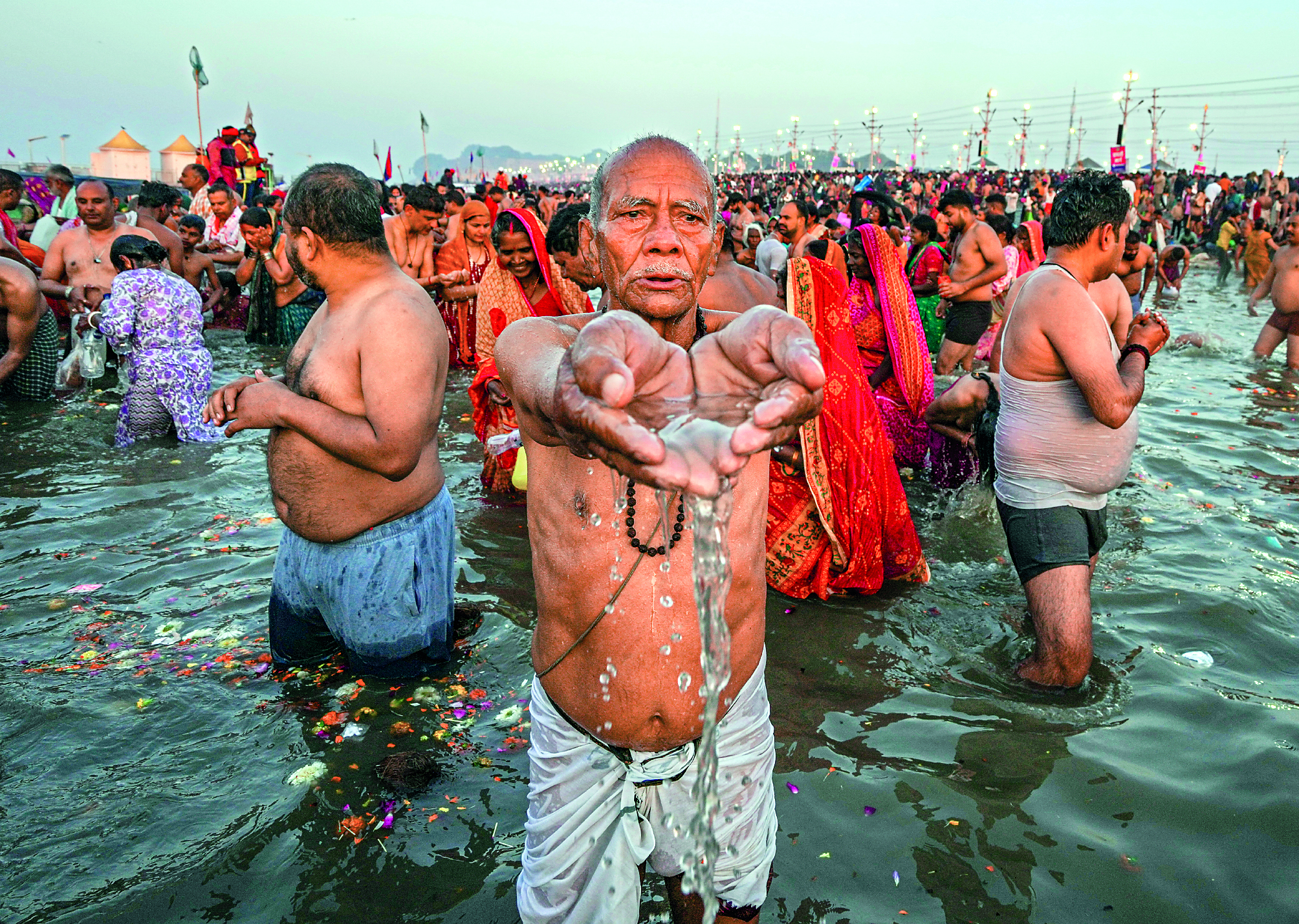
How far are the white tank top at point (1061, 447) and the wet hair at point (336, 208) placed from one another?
2.51 m

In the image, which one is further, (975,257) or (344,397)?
(975,257)

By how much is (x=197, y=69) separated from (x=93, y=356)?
57.9 ft

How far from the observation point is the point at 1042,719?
131 inches

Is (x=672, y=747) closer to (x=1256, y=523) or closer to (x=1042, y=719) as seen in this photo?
(x=1042, y=719)

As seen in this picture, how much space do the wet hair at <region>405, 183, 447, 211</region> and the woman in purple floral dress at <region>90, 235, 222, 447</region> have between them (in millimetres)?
2926

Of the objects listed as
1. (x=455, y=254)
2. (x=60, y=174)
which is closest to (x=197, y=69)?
(x=60, y=174)

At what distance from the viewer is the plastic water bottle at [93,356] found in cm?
782

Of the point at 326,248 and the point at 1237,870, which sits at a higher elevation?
the point at 326,248

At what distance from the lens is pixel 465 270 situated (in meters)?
9.36

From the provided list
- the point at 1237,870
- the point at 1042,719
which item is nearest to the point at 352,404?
the point at 1042,719

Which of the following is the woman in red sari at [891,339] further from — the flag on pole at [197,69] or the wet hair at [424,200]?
the flag on pole at [197,69]

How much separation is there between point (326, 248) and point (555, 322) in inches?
57.2

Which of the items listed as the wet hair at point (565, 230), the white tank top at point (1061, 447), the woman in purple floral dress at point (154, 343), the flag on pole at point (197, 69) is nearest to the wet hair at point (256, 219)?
the woman in purple floral dress at point (154, 343)

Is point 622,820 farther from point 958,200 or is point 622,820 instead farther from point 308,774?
point 958,200
